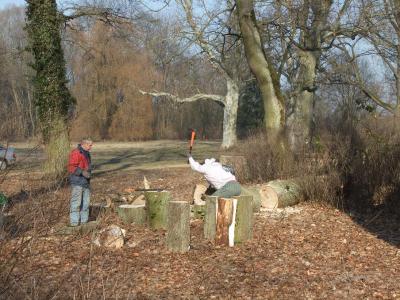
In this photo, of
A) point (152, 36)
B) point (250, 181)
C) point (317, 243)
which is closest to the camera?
point (317, 243)

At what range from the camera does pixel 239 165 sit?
578 inches

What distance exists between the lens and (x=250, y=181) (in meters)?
14.0

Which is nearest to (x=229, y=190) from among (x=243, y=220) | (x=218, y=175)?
(x=218, y=175)

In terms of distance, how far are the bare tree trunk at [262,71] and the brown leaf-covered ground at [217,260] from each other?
4716 millimetres

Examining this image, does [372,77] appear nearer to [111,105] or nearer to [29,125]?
[111,105]

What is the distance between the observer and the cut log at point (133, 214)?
9664 millimetres

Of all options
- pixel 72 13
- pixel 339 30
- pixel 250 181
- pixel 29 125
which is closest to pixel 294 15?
pixel 339 30

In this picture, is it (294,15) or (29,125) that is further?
(294,15)

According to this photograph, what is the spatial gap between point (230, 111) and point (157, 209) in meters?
23.8

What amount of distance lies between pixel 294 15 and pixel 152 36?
36.7ft

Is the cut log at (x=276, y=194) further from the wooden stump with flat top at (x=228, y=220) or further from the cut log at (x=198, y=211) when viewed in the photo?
the wooden stump with flat top at (x=228, y=220)

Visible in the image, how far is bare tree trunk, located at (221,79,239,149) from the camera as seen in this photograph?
32.3 meters

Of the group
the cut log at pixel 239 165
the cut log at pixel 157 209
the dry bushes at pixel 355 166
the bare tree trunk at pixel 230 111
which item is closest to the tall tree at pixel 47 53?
the cut log at pixel 239 165

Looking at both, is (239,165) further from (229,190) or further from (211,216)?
(211,216)
